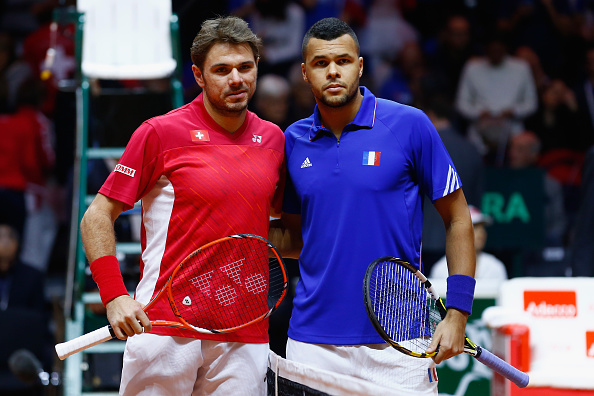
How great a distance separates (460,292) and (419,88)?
468 cm

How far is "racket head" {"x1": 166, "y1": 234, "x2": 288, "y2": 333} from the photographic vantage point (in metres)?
Result: 3.58

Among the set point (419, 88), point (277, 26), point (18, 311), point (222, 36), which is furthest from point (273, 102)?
point (222, 36)

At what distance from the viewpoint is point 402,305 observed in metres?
3.40

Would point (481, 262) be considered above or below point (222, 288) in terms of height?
below

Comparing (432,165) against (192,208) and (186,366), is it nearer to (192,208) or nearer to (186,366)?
(192,208)

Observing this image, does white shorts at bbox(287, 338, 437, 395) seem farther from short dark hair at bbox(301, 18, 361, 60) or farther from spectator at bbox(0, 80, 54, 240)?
spectator at bbox(0, 80, 54, 240)

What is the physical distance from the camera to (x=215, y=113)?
150 inches

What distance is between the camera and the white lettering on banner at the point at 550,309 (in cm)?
422

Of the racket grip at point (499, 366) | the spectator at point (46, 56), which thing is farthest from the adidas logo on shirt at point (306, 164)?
the spectator at point (46, 56)

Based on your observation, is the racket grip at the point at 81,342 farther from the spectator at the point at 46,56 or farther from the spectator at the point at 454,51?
the spectator at the point at 454,51

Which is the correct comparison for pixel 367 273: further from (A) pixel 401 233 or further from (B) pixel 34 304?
(B) pixel 34 304

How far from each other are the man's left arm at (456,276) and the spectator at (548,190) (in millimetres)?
4727

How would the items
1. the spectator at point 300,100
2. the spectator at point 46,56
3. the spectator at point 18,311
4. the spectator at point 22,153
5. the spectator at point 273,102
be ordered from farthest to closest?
the spectator at point 46,56, the spectator at point 300,100, the spectator at point 22,153, the spectator at point 273,102, the spectator at point 18,311

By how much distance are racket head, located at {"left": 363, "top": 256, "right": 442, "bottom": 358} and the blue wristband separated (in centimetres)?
7
